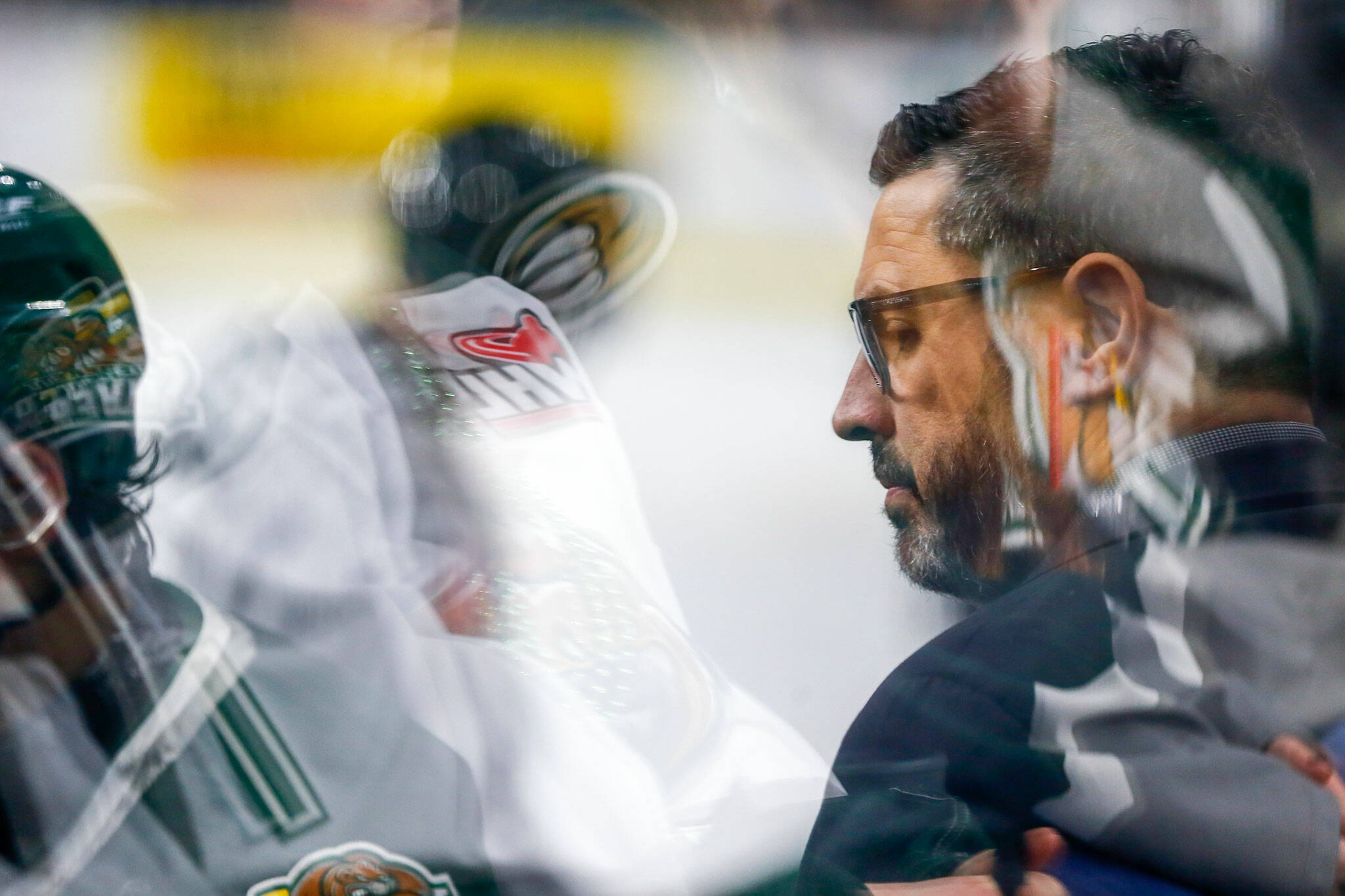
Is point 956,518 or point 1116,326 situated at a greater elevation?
point 1116,326

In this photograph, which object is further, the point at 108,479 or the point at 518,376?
the point at 518,376

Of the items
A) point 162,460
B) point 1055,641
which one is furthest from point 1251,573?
point 162,460

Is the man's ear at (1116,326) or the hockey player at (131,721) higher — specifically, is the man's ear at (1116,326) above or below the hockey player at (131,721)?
above

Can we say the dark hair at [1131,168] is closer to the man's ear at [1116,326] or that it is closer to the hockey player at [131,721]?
the man's ear at [1116,326]

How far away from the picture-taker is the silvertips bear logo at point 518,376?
4.11 feet

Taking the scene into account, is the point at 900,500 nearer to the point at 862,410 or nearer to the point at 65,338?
the point at 862,410

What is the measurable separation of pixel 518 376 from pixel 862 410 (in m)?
0.41

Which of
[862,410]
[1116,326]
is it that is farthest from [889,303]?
[1116,326]

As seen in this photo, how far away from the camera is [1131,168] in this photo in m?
1.12

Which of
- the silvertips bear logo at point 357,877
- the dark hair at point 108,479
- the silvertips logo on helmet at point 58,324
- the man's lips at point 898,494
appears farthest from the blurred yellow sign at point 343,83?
the silvertips bear logo at point 357,877

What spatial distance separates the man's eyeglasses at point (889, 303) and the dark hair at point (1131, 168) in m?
0.02

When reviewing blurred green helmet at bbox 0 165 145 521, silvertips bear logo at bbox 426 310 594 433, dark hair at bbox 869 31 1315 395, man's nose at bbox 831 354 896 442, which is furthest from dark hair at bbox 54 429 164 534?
dark hair at bbox 869 31 1315 395

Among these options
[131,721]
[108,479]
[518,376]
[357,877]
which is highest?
[518,376]

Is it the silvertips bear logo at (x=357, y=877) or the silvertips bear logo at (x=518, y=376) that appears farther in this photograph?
the silvertips bear logo at (x=518, y=376)
